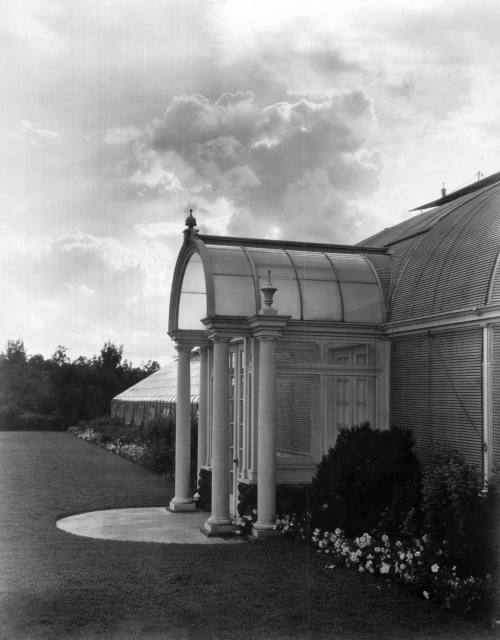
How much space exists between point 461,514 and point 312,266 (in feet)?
20.6

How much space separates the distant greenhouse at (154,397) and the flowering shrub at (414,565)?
56.9ft

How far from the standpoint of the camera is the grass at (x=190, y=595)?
24.8 ft

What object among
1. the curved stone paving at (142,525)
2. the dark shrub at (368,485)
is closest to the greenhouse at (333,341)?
the curved stone paving at (142,525)

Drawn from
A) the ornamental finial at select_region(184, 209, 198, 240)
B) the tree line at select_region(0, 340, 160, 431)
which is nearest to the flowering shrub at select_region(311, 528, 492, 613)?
the ornamental finial at select_region(184, 209, 198, 240)

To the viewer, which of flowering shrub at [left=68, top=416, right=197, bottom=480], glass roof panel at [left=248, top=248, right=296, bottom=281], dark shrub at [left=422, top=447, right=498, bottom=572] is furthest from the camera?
flowering shrub at [left=68, top=416, right=197, bottom=480]

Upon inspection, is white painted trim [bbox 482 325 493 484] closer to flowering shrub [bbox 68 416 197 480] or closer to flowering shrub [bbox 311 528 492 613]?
flowering shrub [bbox 311 528 492 613]

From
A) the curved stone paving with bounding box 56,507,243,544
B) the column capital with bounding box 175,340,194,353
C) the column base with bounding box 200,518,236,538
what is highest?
the column capital with bounding box 175,340,194,353

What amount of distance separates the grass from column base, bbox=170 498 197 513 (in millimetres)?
2791

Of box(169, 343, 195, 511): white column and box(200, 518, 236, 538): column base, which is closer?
box(200, 518, 236, 538): column base

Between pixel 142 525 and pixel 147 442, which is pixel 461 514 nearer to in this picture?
pixel 142 525

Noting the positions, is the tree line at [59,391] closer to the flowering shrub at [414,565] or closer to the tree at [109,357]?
the tree at [109,357]

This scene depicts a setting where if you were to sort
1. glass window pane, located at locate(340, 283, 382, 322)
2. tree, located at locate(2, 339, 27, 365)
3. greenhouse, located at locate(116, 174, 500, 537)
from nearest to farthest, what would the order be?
greenhouse, located at locate(116, 174, 500, 537) < glass window pane, located at locate(340, 283, 382, 322) < tree, located at locate(2, 339, 27, 365)

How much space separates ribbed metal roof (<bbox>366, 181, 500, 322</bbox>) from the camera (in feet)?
36.2

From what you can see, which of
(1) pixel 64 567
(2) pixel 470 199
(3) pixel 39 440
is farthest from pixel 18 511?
(3) pixel 39 440
